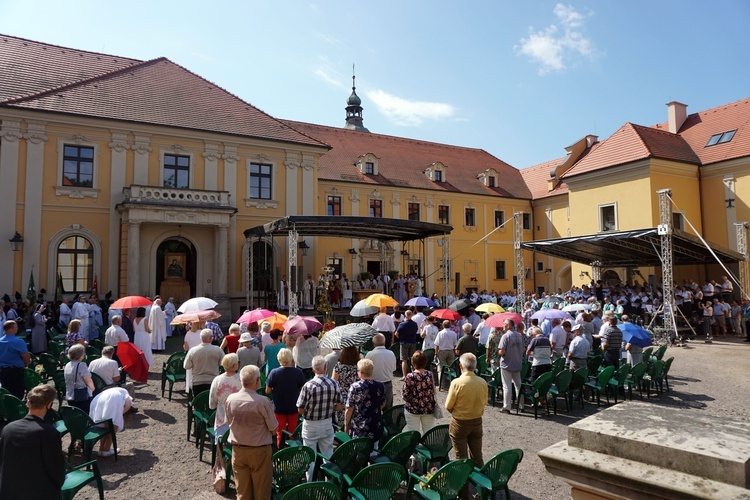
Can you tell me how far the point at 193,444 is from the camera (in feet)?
23.6

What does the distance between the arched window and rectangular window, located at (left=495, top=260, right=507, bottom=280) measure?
84.9 feet

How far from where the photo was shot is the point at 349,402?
18.3ft

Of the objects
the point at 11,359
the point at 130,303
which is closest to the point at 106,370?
the point at 11,359

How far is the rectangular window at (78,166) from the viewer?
68.8ft

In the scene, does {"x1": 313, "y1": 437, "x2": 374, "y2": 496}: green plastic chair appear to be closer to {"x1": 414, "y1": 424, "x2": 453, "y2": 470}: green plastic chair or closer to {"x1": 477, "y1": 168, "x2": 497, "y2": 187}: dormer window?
{"x1": 414, "y1": 424, "x2": 453, "y2": 470}: green plastic chair

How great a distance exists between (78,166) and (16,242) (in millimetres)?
4023

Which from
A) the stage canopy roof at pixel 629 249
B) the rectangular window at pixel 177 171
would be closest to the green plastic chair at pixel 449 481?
the stage canopy roof at pixel 629 249

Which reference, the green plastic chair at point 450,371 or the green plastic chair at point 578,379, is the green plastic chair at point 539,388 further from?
the green plastic chair at point 450,371

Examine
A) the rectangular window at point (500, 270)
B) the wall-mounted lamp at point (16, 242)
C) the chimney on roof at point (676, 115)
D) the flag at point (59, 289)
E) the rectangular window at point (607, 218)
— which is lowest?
the flag at point (59, 289)

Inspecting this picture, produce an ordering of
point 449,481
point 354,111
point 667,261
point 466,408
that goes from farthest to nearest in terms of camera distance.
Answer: point 354,111 → point 667,261 → point 466,408 → point 449,481

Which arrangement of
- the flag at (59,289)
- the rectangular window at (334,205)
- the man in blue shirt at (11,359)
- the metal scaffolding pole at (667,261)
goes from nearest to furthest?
the man in blue shirt at (11,359) → the metal scaffolding pole at (667,261) → the flag at (59,289) → the rectangular window at (334,205)

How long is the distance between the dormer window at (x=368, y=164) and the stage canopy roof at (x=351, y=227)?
384 inches

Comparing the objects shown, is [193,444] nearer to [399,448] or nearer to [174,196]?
[399,448]

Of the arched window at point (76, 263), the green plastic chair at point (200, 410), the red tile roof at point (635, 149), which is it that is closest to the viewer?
the green plastic chair at point (200, 410)
